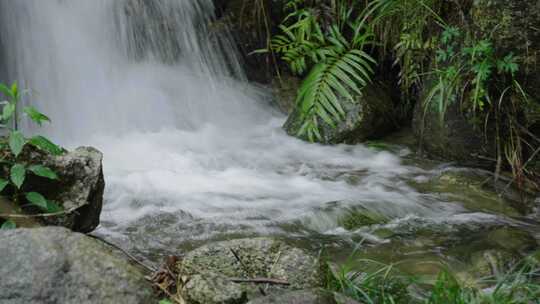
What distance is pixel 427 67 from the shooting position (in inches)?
204

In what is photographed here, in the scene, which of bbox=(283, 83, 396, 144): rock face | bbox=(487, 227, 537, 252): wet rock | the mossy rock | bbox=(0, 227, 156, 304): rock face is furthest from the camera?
bbox=(283, 83, 396, 144): rock face

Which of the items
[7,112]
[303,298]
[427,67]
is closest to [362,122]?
[427,67]

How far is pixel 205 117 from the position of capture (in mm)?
6273

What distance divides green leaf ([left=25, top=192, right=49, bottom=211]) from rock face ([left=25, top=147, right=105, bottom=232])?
101 millimetres

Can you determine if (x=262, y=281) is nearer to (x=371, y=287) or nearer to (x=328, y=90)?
(x=371, y=287)

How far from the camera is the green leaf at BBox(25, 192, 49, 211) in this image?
262cm

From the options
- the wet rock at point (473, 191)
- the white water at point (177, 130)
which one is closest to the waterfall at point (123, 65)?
the white water at point (177, 130)

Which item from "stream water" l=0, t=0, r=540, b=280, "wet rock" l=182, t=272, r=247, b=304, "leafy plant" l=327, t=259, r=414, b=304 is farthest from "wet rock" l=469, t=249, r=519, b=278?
"wet rock" l=182, t=272, r=247, b=304

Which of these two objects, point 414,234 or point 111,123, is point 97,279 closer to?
point 414,234

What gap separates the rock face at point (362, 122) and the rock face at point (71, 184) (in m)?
2.93

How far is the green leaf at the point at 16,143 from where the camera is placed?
8.29 feet

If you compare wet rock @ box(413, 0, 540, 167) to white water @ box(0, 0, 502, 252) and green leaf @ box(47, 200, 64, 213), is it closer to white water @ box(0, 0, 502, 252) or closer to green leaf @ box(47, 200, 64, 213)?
white water @ box(0, 0, 502, 252)

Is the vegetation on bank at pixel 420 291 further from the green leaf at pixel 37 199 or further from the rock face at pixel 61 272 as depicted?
the green leaf at pixel 37 199

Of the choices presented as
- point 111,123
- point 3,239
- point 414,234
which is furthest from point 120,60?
point 3,239
